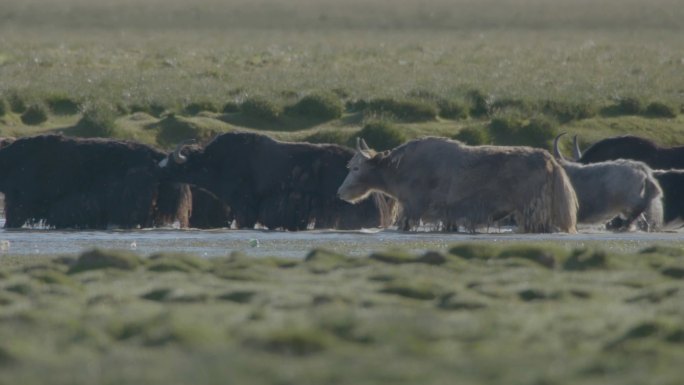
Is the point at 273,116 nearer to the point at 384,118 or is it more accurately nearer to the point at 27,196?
the point at 384,118

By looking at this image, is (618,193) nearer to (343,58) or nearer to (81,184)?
(81,184)

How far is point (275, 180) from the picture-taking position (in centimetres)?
2461

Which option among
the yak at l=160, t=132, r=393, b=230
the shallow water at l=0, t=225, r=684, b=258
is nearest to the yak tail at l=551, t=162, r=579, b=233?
the shallow water at l=0, t=225, r=684, b=258

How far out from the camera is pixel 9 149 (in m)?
25.1

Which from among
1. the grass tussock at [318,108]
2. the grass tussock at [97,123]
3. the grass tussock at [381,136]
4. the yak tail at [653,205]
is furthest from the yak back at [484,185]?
the grass tussock at [318,108]

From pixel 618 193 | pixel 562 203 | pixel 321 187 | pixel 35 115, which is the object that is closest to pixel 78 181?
pixel 321 187

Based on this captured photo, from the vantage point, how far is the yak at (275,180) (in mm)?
24453

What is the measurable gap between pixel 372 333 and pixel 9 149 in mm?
15467

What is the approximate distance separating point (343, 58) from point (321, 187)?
3533 cm

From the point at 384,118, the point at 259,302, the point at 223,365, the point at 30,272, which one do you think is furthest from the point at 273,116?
the point at 223,365

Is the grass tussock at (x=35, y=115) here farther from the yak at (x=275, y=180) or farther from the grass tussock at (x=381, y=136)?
the yak at (x=275, y=180)

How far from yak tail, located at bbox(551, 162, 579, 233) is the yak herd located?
14 mm

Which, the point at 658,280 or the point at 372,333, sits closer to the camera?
the point at 372,333

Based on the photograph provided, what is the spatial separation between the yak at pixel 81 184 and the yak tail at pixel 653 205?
691 cm
